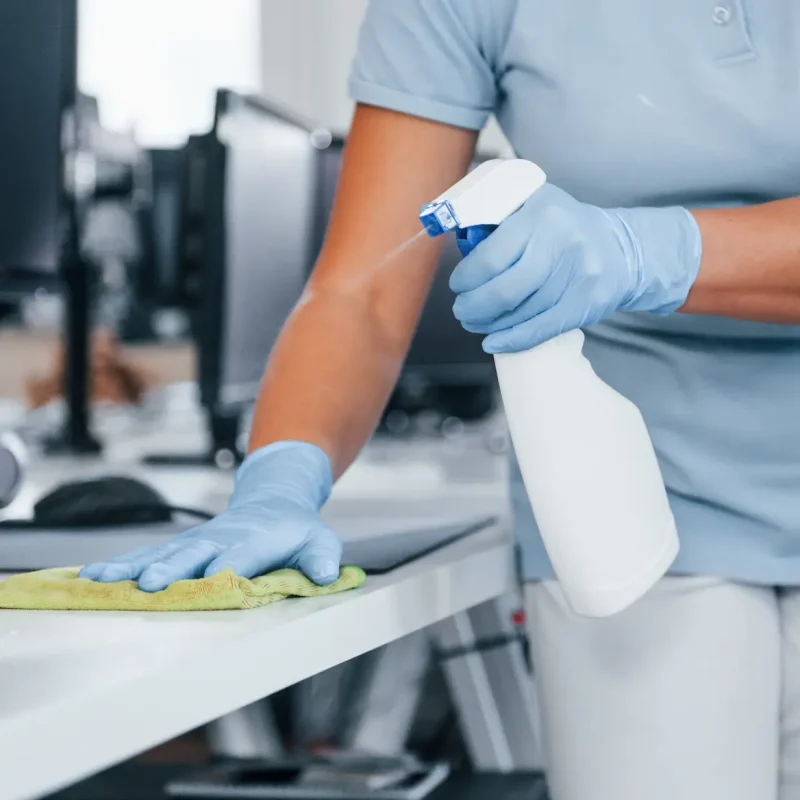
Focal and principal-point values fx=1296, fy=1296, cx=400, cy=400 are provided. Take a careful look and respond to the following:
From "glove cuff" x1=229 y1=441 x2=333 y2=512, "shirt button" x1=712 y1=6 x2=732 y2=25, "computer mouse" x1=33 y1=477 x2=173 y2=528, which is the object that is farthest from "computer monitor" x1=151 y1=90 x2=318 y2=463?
"shirt button" x1=712 y1=6 x2=732 y2=25

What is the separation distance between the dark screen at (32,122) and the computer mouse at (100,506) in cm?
47

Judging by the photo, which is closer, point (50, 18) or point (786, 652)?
point (786, 652)

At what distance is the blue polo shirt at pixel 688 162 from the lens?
3.18ft

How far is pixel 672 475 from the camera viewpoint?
1008 mm

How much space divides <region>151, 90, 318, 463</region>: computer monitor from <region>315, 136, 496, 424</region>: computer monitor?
0.69 ft

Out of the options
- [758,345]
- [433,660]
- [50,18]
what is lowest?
[433,660]

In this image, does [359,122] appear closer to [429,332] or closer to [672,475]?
[672,475]

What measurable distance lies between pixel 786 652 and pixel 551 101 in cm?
46

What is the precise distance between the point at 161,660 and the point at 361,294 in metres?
0.50

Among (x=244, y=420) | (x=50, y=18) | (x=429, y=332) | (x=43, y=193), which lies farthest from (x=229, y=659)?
(x=429, y=332)

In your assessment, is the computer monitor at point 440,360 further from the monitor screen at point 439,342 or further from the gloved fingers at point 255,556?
the gloved fingers at point 255,556

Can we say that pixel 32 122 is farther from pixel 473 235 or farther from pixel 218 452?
pixel 473 235

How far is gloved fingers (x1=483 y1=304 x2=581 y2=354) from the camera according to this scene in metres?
0.78

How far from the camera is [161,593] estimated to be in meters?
0.77
